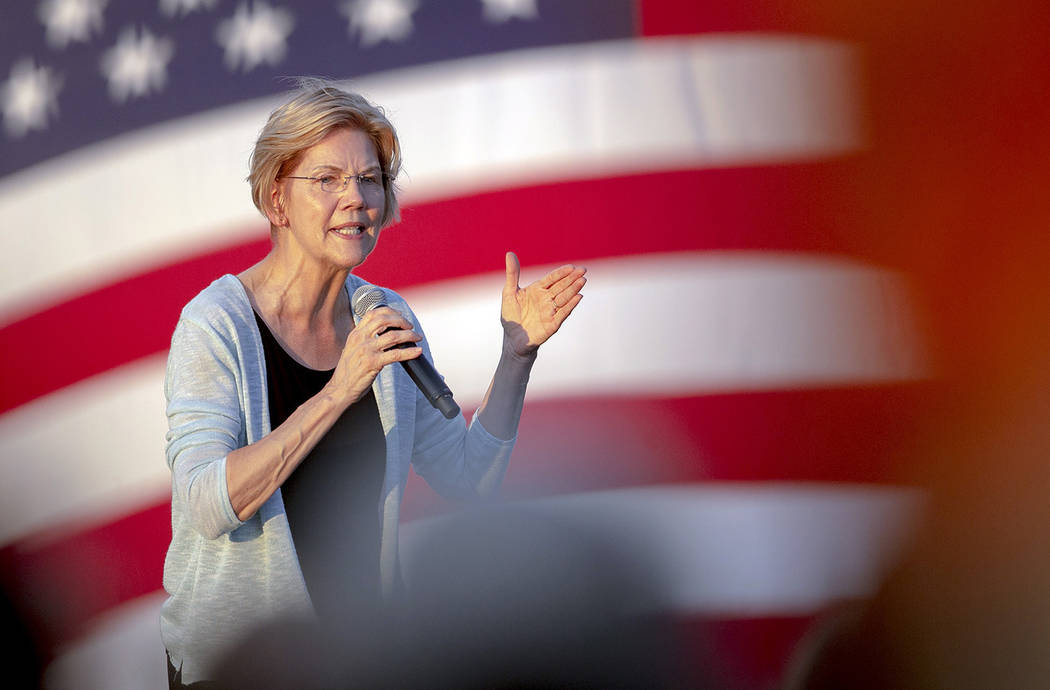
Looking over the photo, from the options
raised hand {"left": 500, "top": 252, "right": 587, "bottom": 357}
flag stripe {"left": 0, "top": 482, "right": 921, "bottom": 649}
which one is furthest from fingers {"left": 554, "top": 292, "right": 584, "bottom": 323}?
flag stripe {"left": 0, "top": 482, "right": 921, "bottom": 649}

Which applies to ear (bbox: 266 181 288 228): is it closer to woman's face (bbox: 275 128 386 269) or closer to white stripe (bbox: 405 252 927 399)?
woman's face (bbox: 275 128 386 269)

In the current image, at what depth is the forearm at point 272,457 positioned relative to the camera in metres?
1.23

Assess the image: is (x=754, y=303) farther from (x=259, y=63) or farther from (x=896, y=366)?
(x=259, y=63)

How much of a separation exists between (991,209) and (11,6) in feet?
7.13

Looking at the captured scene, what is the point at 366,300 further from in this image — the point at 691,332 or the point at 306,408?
the point at 691,332

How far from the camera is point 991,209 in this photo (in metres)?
2.14

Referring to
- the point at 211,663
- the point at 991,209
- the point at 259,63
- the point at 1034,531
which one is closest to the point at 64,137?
the point at 259,63

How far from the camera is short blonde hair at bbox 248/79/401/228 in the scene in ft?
4.68

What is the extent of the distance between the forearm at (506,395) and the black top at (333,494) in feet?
0.65

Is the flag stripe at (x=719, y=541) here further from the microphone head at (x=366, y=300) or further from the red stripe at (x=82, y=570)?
the microphone head at (x=366, y=300)

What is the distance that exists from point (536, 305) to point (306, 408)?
445 millimetres

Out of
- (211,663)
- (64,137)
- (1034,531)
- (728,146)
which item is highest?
(64,137)

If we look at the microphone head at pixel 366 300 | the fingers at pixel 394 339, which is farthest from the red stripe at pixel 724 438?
the fingers at pixel 394 339

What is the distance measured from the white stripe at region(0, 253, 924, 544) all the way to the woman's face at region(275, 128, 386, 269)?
76 cm
